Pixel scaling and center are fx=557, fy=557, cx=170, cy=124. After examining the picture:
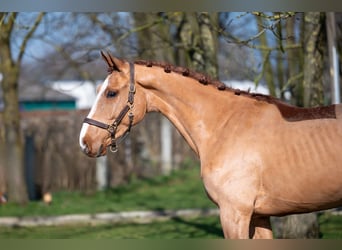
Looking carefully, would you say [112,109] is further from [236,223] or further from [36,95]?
[36,95]

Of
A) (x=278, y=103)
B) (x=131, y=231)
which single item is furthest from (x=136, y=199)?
(x=278, y=103)

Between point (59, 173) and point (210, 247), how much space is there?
13556 mm

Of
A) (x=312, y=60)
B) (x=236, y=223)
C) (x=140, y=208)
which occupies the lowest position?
(x=140, y=208)

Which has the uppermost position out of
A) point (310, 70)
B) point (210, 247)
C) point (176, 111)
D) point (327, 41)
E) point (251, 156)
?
→ point (327, 41)

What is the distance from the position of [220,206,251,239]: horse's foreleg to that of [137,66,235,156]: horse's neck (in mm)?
703

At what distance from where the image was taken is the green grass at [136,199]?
13.9 meters

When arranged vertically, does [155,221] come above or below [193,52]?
below

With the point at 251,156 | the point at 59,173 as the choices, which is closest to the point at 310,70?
the point at 251,156

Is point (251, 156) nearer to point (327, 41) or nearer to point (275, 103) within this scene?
point (275, 103)

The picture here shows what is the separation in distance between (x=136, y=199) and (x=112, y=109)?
1108 cm

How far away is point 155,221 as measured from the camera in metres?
11.9

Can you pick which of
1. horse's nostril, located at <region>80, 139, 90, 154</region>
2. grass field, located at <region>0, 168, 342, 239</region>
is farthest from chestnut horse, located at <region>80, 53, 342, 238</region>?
grass field, located at <region>0, 168, 342, 239</region>

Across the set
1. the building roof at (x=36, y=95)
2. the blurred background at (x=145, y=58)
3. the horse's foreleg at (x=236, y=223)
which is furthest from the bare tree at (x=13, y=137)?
the building roof at (x=36, y=95)

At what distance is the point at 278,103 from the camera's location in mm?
4957
